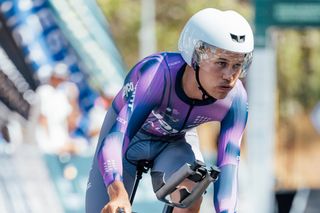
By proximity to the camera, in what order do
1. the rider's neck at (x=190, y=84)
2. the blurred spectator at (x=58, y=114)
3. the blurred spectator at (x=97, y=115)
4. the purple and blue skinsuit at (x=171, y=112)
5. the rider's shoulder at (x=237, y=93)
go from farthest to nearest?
the blurred spectator at (x=97, y=115) < the blurred spectator at (x=58, y=114) < the rider's shoulder at (x=237, y=93) < the rider's neck at (x=190, y=84) < the purple and blue skinsuit at (x=171, y=112)

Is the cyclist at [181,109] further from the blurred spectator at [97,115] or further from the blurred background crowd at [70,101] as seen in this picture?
the blurred spectator at [97,115]

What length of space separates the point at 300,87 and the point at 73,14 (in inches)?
853

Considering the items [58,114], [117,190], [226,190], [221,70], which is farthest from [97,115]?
[117,190]

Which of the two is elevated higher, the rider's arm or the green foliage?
the rider's arm

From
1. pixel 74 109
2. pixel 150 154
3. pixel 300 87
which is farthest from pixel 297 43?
pixel 150 154

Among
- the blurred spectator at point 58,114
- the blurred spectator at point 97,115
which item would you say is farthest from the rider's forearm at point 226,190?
the blurred spectator at point 97,115

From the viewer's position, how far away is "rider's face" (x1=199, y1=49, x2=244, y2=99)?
549 centimetres

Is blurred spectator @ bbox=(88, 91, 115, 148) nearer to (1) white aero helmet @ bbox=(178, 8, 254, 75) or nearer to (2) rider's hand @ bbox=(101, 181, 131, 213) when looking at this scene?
(1) white aero helmet @ bbox=(178, 8, 254, 75)

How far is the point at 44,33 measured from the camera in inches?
427

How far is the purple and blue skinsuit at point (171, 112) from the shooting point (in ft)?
18.4

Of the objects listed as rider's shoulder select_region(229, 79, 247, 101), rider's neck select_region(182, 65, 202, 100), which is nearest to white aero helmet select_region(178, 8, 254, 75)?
rider's neck select_region(182, 65, 202, 100)

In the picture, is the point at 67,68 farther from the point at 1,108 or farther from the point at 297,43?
the point at 297,43

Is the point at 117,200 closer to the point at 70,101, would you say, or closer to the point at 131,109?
the point at 131,109

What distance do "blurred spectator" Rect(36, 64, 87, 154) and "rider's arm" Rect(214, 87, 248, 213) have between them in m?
4.91
